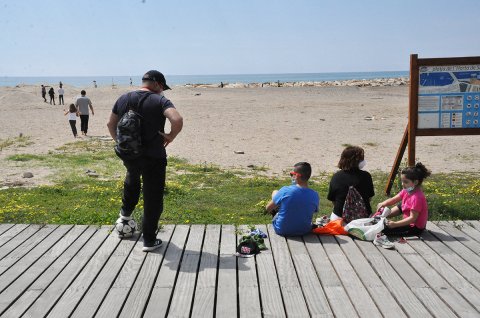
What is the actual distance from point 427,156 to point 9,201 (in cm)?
1162

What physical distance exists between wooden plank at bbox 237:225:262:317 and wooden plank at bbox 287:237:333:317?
409mm

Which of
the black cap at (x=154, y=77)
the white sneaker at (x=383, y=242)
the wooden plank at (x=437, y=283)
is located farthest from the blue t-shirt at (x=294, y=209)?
the black cap at (x=154, y=77)

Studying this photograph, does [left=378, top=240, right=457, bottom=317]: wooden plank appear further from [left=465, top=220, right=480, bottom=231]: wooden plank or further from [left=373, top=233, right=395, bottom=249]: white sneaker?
[left=465, top=220, right=480, bottom=231]: wooden plank

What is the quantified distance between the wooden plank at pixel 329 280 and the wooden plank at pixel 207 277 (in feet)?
3.18

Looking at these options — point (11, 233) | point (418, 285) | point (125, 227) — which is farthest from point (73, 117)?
point (418, 285)

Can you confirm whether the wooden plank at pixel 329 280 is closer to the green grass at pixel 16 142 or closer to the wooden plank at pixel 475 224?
the wooden plank at pixel 475 224

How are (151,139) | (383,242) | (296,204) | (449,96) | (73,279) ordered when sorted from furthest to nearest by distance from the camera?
(449,96) < (296,204) < (383,242) < (151,139) < (73,279)

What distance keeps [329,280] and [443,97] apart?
16.0ft

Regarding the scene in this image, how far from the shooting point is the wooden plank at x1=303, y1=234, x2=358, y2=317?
13.8 feet

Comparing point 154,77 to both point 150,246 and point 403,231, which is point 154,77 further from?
point 403,231

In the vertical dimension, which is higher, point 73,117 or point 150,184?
point 150,184

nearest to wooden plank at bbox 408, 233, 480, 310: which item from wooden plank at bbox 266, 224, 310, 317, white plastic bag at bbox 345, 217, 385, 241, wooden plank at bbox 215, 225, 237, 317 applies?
white plastic bag at bbox 345, 217, 385, 241

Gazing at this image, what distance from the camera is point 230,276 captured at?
493cm

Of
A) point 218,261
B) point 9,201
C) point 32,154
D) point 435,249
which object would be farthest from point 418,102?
point 32,154
